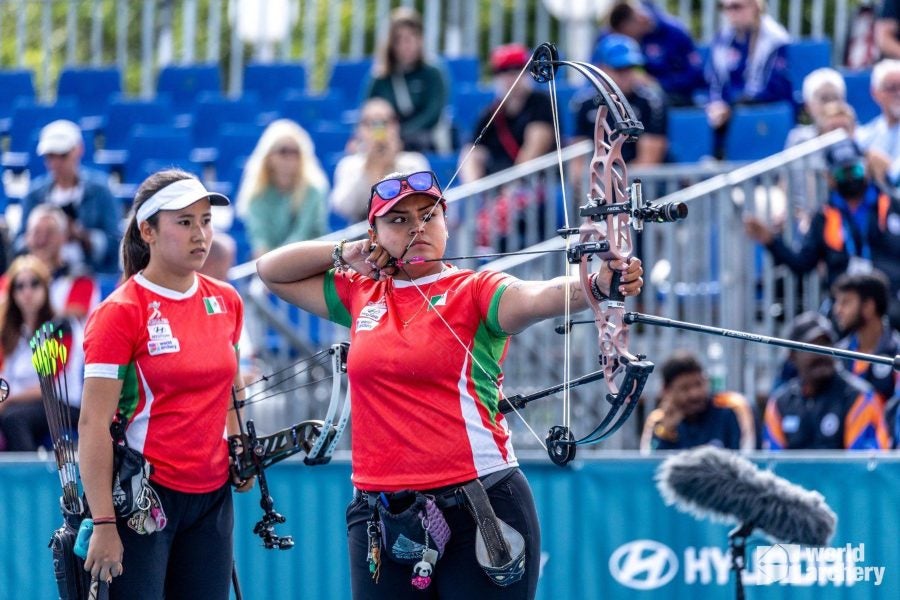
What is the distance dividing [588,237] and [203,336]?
56.6 inches

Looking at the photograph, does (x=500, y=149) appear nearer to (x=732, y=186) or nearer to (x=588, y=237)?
(x=732, y=186)

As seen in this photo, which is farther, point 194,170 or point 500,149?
point 194,170

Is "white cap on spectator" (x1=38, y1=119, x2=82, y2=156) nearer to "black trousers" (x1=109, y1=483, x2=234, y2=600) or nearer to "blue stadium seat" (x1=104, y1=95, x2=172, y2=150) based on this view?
"blue stadium seat" (x1=104, y1=95, x2=172, y2=150)

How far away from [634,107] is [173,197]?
5.45 metres

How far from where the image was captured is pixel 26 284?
865 centimetres

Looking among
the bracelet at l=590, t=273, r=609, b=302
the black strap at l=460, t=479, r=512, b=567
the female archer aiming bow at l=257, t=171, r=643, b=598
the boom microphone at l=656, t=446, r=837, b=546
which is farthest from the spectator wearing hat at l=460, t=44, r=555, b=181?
the bracelet at l=590, t=273, r=609, b=302

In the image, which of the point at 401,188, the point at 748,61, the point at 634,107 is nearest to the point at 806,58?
the point at 748,61

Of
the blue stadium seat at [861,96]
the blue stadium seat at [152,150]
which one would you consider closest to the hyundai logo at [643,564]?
the blue stadium seat at [861,96]

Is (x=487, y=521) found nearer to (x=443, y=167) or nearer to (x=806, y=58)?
(x=443, y=167)

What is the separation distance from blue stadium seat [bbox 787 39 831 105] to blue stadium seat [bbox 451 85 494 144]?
2395mm

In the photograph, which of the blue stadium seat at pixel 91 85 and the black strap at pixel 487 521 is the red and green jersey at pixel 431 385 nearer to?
the black strap at pixel 487 521

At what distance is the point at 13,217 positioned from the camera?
40.6ft

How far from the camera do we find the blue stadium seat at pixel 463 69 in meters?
13.4

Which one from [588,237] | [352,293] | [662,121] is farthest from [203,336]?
[662,121]
